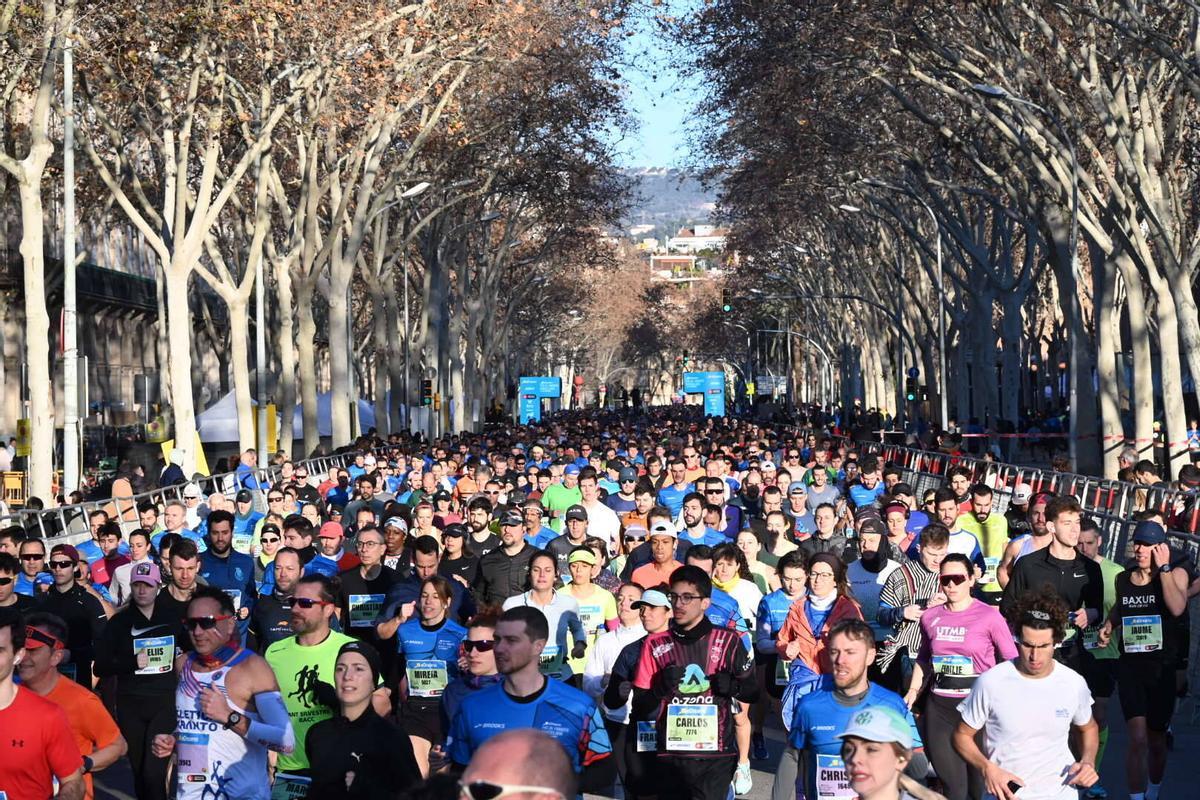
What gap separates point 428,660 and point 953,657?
2265 millimetres

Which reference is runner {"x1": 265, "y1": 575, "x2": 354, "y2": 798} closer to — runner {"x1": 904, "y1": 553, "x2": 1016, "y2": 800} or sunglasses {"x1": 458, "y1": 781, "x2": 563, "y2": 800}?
runner {"x1": 904, "y1": 553, "x2": 1016, "y2": 800}

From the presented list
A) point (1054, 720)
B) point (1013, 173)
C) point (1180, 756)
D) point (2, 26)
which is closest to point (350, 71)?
point (2, 26)

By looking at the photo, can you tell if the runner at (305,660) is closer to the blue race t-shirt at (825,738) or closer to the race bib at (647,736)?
the race bib at (647,736)

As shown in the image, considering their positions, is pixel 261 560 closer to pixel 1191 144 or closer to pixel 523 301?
pixel 1191 144

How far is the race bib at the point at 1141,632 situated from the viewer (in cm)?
1006

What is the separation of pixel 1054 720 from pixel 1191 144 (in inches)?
891

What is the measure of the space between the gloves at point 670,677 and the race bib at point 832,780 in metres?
1.11

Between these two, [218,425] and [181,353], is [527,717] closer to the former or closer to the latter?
[181,353]

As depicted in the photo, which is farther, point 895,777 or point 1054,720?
point 1054,720

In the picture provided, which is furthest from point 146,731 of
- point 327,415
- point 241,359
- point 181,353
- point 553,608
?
point 327,415

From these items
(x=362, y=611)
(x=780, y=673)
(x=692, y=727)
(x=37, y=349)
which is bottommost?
(x=780, y=673)

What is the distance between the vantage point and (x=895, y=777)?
592 centimetres

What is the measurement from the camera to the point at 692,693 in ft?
25.6

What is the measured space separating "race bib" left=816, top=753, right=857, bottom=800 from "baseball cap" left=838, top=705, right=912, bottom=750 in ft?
1.18
